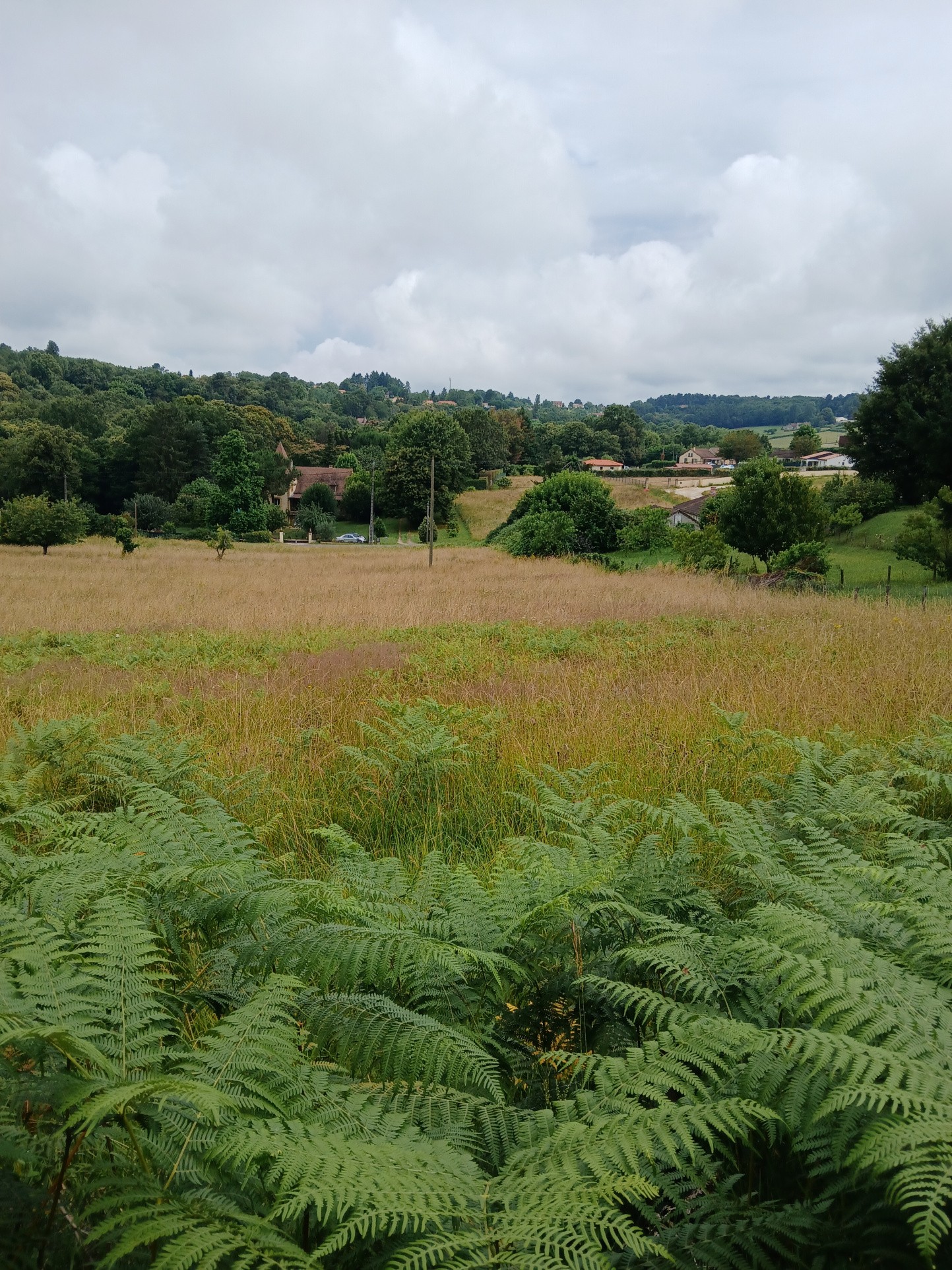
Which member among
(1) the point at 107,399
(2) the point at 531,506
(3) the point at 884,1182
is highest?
(1) the point at 107,399

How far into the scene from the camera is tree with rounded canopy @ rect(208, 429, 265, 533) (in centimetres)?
5891

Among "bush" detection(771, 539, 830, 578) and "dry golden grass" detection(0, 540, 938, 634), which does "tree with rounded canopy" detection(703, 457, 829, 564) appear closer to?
"bush" detection(771, 539, 830, 578)

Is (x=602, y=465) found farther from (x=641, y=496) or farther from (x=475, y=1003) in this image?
(x=475, y=1003)

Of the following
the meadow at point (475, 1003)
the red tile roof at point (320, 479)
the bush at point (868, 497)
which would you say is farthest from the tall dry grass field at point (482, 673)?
the red tile roof at point (320, 479)

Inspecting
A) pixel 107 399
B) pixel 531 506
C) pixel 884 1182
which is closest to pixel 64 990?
pixel 884 1182

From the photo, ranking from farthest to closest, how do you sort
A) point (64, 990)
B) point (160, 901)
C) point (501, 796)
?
1. point (501, 796)
2. point (160, 901)
3. point (64, 990)

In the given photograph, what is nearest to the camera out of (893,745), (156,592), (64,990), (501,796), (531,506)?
(64,990)

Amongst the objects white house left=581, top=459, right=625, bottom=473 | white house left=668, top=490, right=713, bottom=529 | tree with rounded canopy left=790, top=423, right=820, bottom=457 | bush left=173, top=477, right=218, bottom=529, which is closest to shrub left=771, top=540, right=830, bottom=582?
white house left=668, top=490, right=713, bottom=529

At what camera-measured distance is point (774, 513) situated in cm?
2641

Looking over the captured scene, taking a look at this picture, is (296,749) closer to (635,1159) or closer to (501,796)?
(501,796)

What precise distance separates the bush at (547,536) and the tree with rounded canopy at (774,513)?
1267 cm

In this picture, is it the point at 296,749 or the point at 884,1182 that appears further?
the point at 296,749

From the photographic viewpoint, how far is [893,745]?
5617 millimetres

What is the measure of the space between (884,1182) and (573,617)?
514 inches
